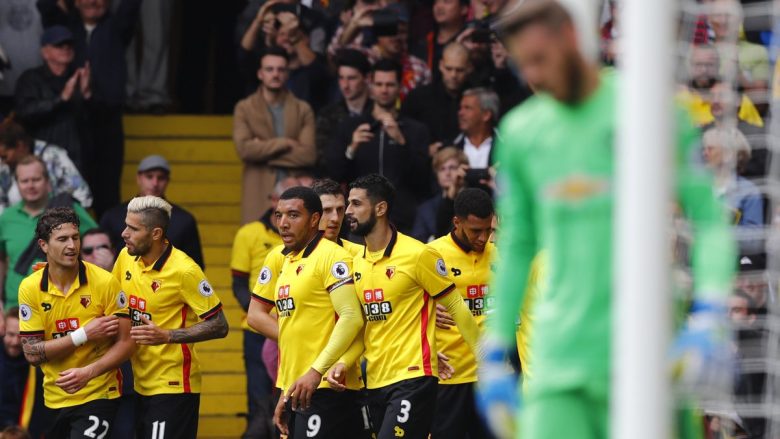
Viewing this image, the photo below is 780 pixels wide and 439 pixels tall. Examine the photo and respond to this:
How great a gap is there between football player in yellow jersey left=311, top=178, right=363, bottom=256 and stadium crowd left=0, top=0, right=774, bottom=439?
0.02 metres

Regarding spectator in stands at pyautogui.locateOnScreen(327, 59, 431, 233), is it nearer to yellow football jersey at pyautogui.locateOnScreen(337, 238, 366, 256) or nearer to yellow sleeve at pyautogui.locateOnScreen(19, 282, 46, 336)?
yellow football jersey at pyautogui.locateOnScreen(337, 238, 366, 256)

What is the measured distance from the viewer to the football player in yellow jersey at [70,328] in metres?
10.7

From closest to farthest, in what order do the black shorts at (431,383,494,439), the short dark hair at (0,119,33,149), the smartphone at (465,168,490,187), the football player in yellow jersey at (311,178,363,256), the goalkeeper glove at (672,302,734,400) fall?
Result: the goalkeeper glove at (672,302,734,400), the football player in yellow jersey at (311,178,363,256), the black shorts at (431,383,494,439), the smartphone at (465,168,490,187), the short dark hair at (0,119,33,149)

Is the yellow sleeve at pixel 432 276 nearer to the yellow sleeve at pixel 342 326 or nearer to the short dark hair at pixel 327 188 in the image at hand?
the yellow sleeve at pixel 342 326

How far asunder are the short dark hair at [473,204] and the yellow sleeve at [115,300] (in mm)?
2461

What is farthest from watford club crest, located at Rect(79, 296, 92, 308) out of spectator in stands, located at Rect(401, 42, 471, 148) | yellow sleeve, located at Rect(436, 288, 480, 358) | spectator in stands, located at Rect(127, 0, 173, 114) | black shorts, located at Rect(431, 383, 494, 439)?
spectator in stands, located at Rect(127, 0, 173, 114)

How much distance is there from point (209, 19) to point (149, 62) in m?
2.81

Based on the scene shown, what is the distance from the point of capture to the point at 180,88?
757 inches

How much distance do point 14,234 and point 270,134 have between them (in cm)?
256

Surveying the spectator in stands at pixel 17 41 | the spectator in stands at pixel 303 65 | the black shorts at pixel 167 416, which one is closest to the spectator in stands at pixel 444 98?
the spectator in stands at pixel 303 65

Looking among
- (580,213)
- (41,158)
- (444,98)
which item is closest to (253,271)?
(41,158)

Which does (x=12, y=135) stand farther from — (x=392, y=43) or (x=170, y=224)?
(x=392, y=43)

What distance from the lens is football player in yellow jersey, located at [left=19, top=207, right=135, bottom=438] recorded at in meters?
10.7

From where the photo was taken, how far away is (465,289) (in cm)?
1158
